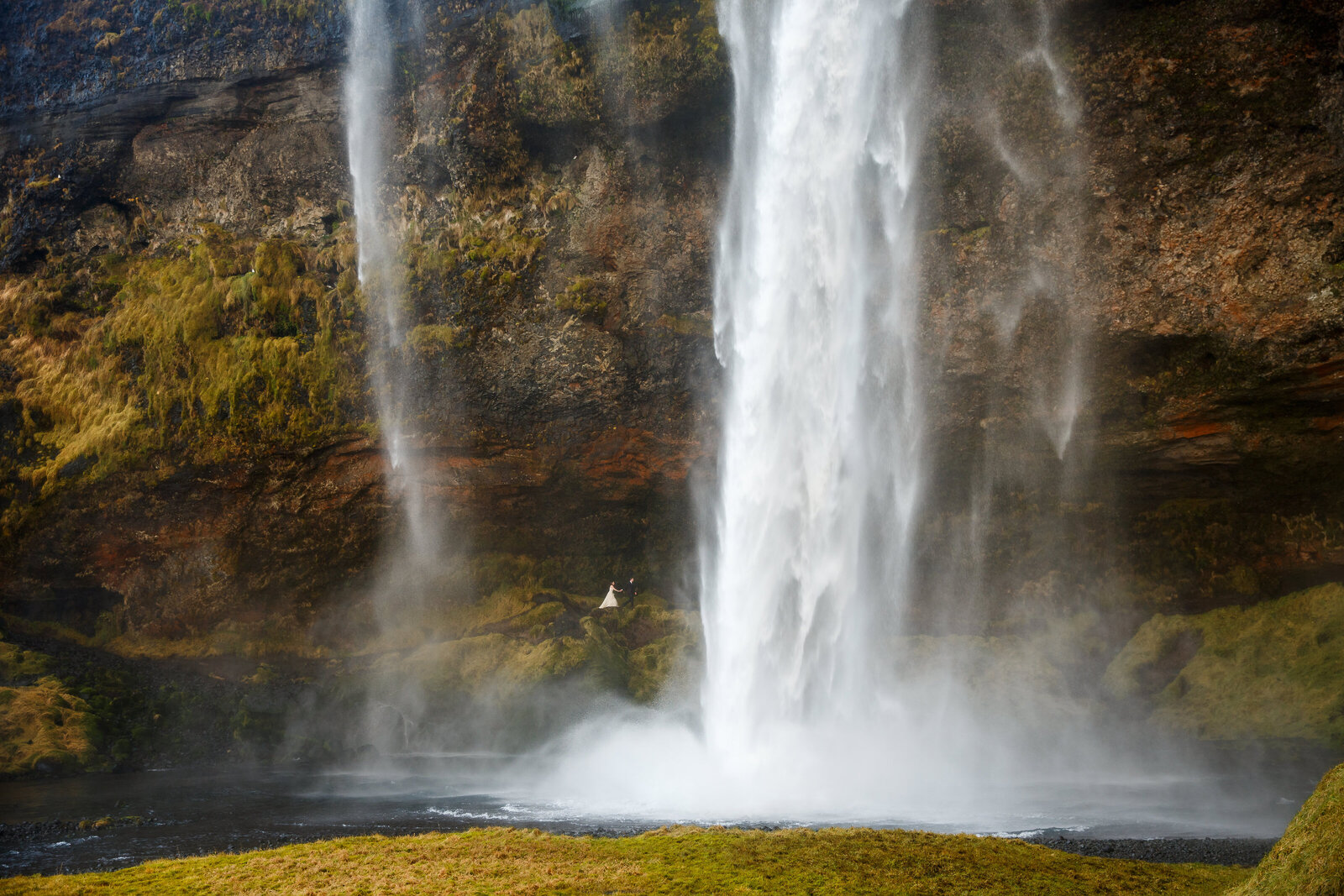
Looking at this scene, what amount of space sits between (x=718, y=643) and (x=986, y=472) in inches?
326

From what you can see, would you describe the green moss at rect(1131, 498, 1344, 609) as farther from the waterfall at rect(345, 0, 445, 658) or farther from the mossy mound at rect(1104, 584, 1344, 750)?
the waterfall at rect(345, 0, 445, 658)

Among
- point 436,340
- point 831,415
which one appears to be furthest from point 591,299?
point 831,415

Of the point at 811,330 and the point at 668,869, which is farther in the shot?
the point at 811,330

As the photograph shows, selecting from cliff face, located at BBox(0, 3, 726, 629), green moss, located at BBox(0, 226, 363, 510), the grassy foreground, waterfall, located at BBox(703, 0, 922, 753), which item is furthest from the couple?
the grassy foreground

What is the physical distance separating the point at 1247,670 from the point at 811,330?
12.8 meters

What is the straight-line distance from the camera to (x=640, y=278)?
21547 mm

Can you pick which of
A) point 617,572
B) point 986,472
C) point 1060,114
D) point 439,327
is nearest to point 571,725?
point 617,572

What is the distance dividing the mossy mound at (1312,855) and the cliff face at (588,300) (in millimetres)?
13964

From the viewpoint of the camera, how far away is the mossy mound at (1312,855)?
5793mm

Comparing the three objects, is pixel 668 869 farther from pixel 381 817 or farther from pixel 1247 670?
pixel 1247 670

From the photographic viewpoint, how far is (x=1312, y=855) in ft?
19.9

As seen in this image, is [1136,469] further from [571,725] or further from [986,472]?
[571,725]

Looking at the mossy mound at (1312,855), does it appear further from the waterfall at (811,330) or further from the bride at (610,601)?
the bride at (610,601)

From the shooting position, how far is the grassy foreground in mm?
8836
